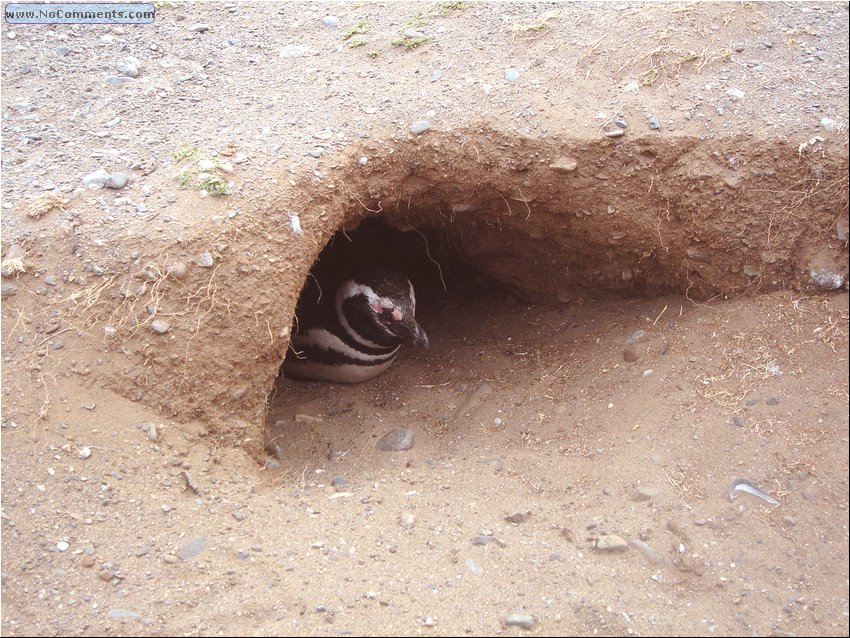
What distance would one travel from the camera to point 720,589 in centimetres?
249

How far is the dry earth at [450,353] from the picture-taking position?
2537 mm

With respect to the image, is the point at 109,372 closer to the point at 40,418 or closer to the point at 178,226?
the point at 40,418

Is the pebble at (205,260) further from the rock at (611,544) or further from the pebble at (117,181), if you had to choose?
the rock at (611,544)

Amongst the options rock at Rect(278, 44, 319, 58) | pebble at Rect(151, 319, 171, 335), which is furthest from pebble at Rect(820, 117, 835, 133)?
pebble at Rect(151, 319, 171, 335)

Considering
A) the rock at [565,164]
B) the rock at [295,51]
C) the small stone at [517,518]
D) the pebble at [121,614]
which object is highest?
the rock at [295,51]

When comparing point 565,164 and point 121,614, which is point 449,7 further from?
point 121,614

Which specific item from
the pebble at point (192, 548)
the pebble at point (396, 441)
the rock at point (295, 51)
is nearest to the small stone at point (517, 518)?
the pebble at point (396, 441)

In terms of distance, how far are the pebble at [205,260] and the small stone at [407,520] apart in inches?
53.8

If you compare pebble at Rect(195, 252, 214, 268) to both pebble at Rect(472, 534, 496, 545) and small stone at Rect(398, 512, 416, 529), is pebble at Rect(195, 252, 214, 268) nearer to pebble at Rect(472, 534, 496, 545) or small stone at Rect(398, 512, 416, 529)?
small stone at Rect(398, 512, 416, 529)

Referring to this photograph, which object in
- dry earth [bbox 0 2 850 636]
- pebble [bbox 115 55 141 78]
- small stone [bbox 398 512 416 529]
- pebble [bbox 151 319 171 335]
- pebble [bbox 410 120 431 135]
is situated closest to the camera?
dry earth [bbox 0 2 850 636]

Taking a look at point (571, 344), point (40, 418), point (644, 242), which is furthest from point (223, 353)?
point (644, 242)

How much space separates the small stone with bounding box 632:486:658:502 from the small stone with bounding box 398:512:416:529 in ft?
2.98

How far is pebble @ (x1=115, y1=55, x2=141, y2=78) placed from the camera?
3.98m

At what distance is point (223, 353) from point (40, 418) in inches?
30.2
